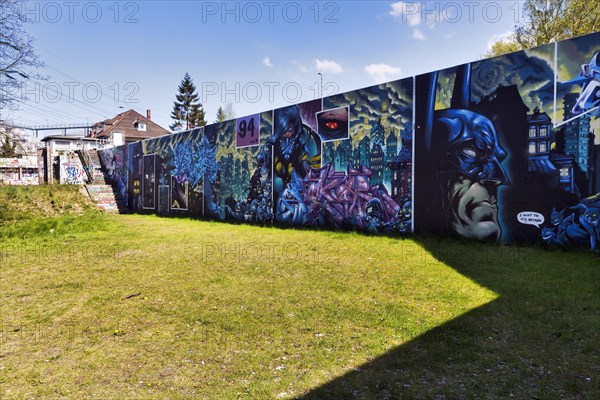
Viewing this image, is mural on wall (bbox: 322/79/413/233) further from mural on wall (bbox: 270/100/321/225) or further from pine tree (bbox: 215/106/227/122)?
pine tree (bbox: 215/106/227/122)

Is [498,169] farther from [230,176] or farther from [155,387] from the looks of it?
[230,176]

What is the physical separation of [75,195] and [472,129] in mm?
20414

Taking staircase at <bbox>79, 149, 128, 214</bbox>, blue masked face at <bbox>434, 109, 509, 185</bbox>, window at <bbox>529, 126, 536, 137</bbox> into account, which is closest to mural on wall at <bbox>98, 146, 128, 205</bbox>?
staircase at <bbox>79, 149, 128, 214</bbox>

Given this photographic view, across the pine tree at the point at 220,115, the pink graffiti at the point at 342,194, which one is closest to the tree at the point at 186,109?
the pine tree at the point at 220,115

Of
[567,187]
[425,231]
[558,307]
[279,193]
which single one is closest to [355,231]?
[425,231]

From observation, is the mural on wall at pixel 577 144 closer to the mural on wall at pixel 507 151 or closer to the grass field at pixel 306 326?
the mural on wall at pixel 507 151

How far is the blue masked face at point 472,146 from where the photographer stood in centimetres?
830

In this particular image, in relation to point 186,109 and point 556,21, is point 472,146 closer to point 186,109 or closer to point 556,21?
point 556,21

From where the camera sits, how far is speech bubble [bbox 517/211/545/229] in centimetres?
766

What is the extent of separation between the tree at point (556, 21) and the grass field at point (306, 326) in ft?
62.9

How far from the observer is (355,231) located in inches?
436

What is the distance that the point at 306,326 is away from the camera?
3873 mm

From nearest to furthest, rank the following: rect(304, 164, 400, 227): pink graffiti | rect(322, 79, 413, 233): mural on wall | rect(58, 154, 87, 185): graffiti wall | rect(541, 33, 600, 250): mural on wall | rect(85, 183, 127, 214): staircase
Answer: rect(541, 33, 600, 250): mural on wall → rect(322, 79, 413, 233): mural on wall → rect(304, 164, 400, 227): pink graffiti → rect(85, 183, 127, 214): staircase → rect(58, 154, 87, 185): graffiti wall

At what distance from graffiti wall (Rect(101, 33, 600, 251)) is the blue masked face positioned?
2 centimetres
